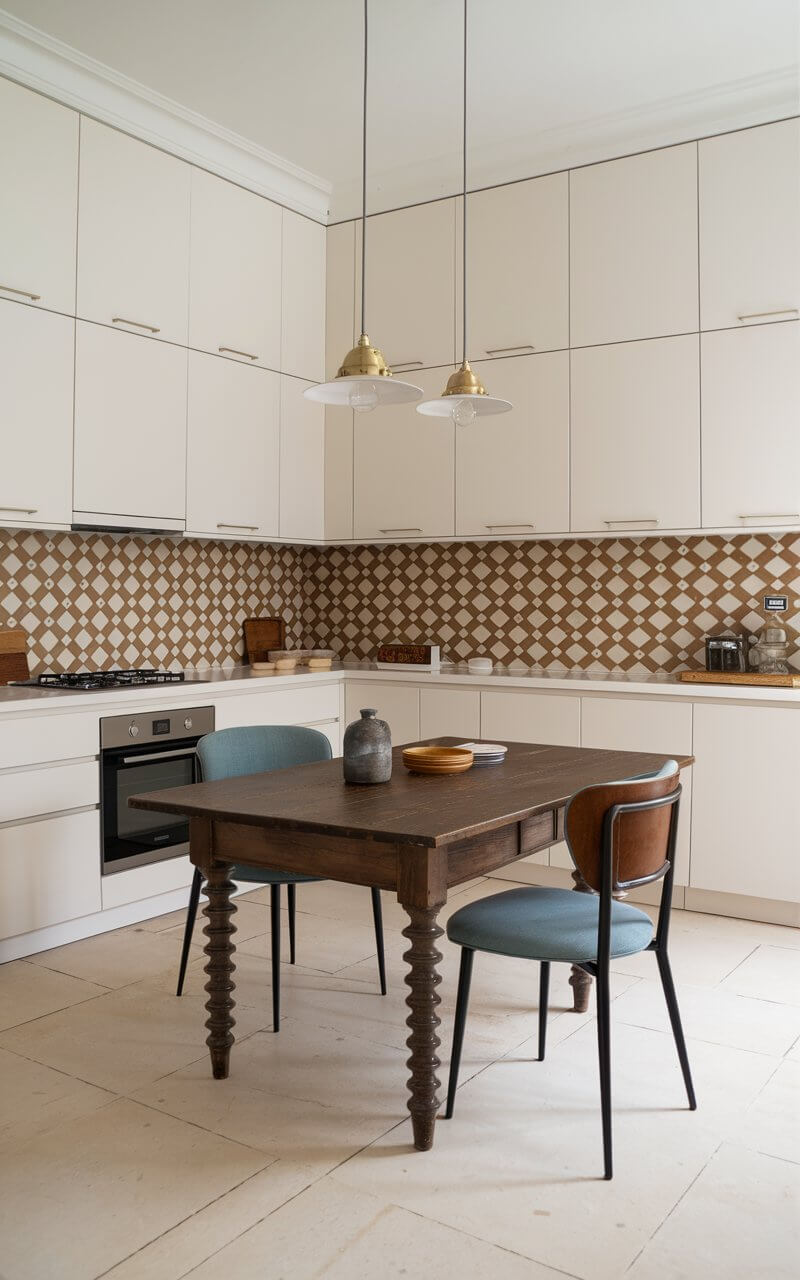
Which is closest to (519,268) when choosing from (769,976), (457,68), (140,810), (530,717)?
(457,68)

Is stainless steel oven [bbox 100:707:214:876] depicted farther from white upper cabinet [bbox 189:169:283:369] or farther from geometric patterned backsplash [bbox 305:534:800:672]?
white upper cabinet [bbox 189:169:283:369]

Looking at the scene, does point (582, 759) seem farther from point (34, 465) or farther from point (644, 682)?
point (34, 465)

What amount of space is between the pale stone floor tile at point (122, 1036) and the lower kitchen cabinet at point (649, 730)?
5.76ft

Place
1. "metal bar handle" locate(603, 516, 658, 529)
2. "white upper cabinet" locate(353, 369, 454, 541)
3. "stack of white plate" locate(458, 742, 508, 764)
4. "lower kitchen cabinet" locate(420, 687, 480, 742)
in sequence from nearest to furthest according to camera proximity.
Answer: "stack of white plate" locate(458, 742, 508, 764) < "metal bar handle" locate(603, 516, 658, 529) < "lower kitchen cabinet" locate(420, 687, 480, 742) < "white upper cabinet" locate(353, 369, 454, 541)

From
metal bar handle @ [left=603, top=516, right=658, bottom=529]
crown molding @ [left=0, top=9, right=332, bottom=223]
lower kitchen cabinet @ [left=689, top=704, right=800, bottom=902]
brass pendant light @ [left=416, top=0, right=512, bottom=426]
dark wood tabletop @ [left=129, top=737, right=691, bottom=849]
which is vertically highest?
crown molding @ [left=0, top=9, right=332, bottom=223]

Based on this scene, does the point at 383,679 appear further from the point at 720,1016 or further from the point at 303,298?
the point at 720,1016

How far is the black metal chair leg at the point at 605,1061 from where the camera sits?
2090 mm

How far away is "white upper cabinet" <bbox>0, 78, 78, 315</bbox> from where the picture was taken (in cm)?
351

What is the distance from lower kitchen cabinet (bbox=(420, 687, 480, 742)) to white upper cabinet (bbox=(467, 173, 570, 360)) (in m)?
1.48

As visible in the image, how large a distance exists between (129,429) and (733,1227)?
3.27 m

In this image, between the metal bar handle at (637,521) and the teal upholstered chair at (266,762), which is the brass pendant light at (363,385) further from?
the metal bar handle at (637,521)

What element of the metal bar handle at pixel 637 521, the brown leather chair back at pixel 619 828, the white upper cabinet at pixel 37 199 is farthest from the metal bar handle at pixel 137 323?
the brown leather chair back at pixel 619 828

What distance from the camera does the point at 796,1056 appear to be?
270 centimetres

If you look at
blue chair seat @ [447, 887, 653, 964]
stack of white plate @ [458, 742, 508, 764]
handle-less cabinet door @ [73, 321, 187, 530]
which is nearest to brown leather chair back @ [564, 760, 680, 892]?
blue chair seat @ [447, 887, 653, 964]
